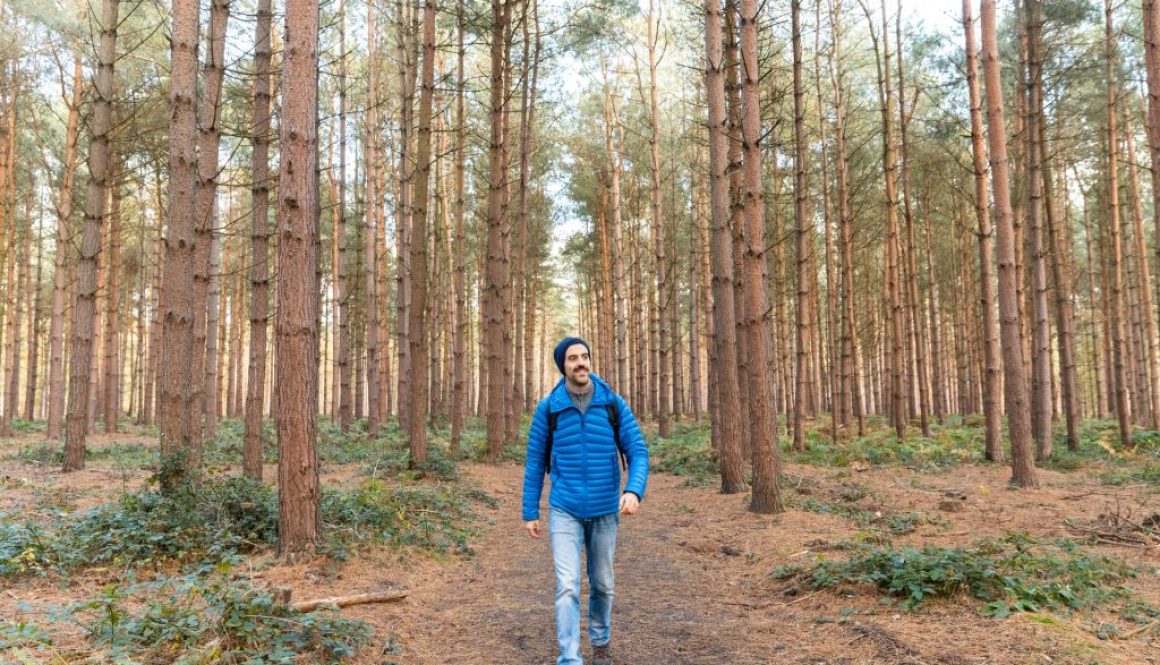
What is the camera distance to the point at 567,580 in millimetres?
3848

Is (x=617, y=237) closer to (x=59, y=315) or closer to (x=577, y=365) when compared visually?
(x=59, y=315)

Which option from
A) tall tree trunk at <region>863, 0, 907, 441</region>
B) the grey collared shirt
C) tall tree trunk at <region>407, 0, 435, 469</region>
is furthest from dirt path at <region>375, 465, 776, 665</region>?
tall tree trunk at <region>863, 0, 907, 441</region>

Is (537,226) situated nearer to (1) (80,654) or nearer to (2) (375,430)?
(2) (375,430)

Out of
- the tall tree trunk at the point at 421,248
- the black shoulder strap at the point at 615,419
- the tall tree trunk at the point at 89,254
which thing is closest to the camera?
the black shoulder strap at the point at 615,419

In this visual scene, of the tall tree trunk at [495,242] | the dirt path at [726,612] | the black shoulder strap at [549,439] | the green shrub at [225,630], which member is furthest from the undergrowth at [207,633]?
the tall tree trunk at [495,242]

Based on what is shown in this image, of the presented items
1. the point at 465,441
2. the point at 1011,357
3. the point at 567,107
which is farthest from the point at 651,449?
the point at 567,107

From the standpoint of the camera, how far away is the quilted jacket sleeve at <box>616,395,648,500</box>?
406 cm

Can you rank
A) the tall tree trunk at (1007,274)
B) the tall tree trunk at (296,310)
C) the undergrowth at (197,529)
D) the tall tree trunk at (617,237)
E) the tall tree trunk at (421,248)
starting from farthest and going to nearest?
the tall tree trunk at (617,237), the tall tree trunk at (421,248), the tall tree trunk at (1007,274), the tall tree trunk at (296,310), the undergrowth at (197,529)

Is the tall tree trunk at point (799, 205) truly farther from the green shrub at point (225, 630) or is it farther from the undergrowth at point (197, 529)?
the green shrub at point (225, 630)

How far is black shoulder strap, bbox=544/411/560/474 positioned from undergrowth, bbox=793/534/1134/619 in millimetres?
2777

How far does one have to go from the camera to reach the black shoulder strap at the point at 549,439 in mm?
4137

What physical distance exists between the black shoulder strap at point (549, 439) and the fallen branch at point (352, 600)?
1.85m

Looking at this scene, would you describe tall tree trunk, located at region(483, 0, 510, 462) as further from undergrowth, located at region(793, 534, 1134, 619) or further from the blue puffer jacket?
the blue puffer jacket

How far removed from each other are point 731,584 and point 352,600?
11.2 ft
